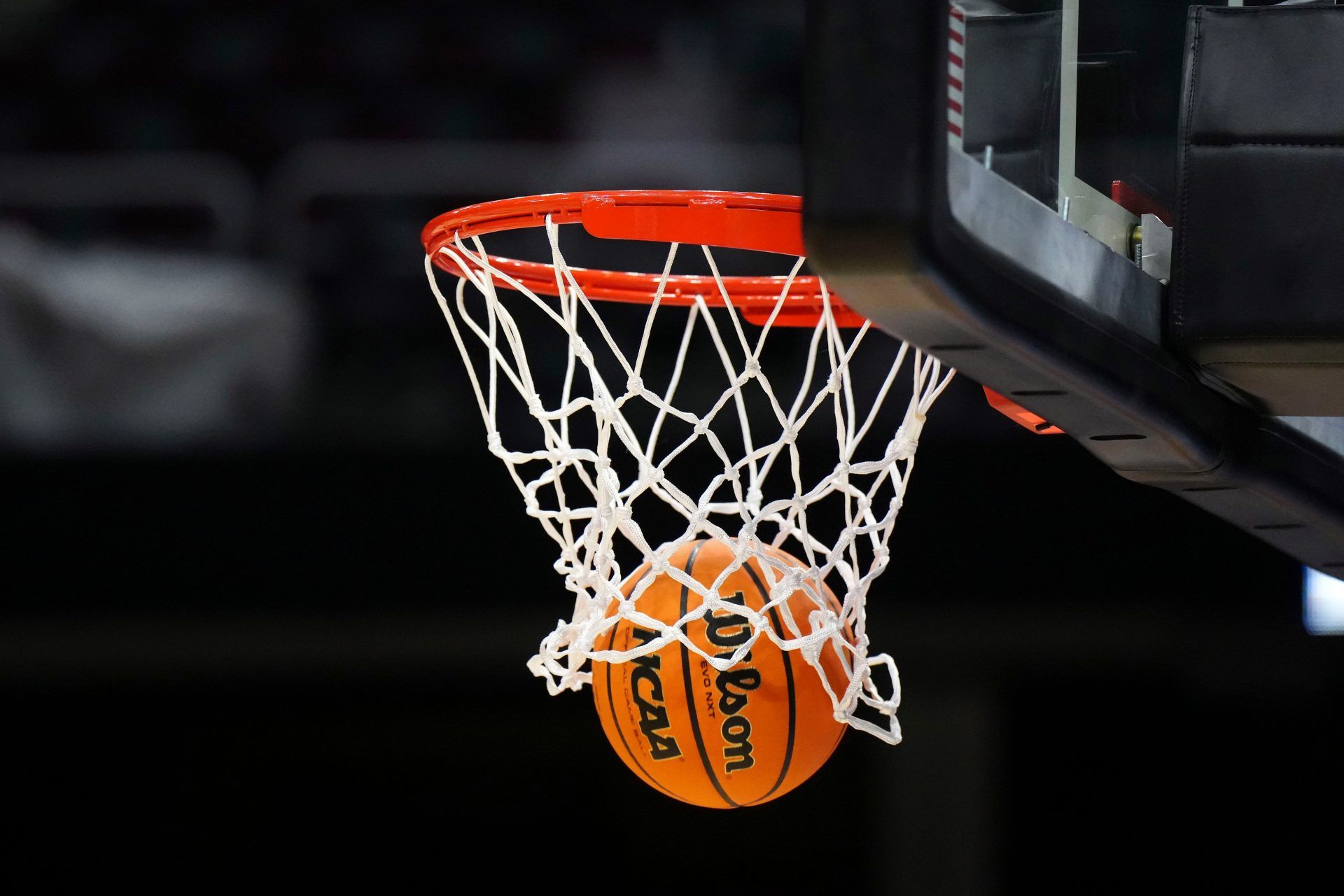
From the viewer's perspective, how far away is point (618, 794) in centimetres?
328

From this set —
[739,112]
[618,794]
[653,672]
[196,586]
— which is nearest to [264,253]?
[196,586]

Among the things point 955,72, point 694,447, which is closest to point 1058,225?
point 955,72

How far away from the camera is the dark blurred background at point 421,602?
10.3 feet

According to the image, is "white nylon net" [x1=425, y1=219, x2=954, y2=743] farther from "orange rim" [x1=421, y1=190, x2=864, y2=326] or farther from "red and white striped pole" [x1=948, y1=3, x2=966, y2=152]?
"red and white striped pole" [x1=948, y1=3, x2=966, y2=152]

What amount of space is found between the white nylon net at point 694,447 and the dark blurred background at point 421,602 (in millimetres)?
204

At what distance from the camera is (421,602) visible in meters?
3.13

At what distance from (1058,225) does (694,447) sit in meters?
2.25

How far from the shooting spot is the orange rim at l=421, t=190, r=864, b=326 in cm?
110

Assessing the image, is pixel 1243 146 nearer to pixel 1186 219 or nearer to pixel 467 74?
pixel 1186 219

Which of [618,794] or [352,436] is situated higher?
[352,436]

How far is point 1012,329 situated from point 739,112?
8.91 feet

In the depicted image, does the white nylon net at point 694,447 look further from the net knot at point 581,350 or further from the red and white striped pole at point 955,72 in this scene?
the red and white striped pole at point 955,72

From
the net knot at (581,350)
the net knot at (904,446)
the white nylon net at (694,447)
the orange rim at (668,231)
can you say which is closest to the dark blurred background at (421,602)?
the white nylon net at (694,447)

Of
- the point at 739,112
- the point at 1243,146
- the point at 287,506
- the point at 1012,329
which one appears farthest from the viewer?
the point at 739,112
